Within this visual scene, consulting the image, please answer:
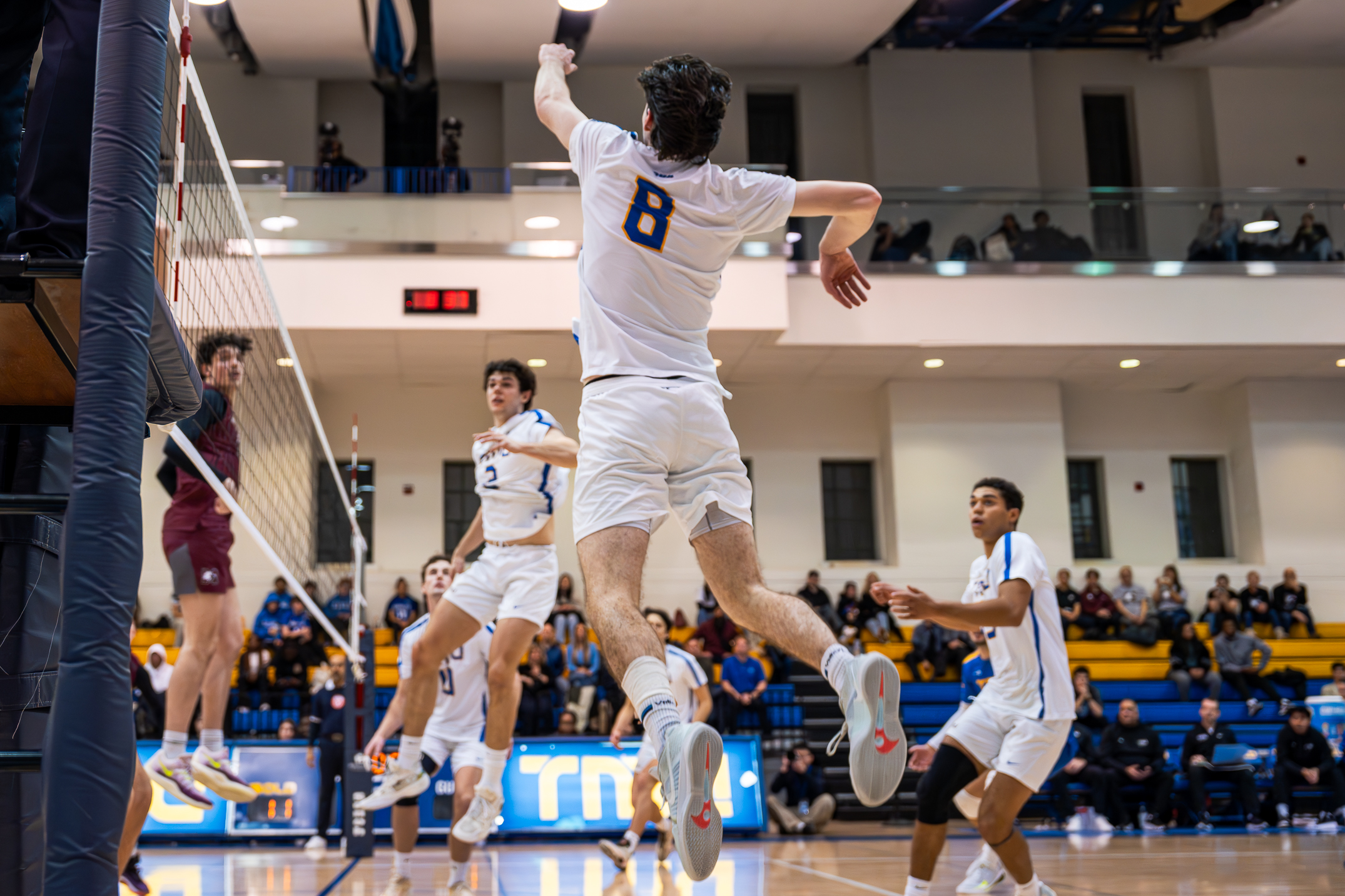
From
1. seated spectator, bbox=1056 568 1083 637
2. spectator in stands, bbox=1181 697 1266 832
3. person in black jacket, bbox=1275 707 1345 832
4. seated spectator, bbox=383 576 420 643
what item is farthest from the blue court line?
seated spectator, bbox=1056 568 1083 637

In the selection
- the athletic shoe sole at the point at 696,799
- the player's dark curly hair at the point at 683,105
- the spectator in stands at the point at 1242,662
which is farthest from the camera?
the spectator in stands at the point at 1242,662

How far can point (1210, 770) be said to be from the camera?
14.6 metres

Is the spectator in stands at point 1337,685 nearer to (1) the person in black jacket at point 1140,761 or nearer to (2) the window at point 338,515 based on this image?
(1) the person in black jacket at point 1140,761

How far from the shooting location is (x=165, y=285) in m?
3.87

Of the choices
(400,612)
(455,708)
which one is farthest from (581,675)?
(455,708)

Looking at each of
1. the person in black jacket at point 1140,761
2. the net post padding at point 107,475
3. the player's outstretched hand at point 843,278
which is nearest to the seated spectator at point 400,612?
the person in black jacket at point 1140,761

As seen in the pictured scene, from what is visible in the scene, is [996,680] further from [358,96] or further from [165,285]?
[358,96]

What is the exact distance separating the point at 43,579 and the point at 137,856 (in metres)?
6.30

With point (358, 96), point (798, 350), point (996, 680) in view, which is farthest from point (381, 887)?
point (358, 96)

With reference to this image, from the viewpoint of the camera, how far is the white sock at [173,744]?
6.11 m

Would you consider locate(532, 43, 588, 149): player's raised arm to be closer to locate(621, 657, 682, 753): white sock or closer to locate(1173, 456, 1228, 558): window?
locate(621, 657, 682, 753): white sock

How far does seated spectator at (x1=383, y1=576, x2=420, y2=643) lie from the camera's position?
18.6 m

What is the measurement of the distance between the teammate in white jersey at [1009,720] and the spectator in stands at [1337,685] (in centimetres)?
1201

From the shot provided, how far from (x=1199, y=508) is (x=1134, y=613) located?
4262 mm
